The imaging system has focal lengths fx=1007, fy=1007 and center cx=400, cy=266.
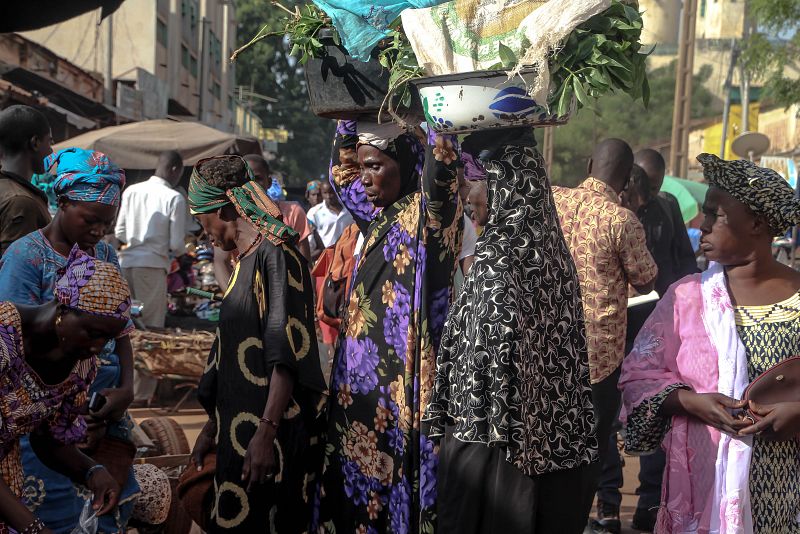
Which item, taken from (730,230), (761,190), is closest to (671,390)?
(730,230)

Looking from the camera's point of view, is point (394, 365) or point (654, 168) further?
point (654, 168)

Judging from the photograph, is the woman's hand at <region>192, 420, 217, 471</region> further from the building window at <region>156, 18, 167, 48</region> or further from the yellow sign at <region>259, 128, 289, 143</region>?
the yellow sign at <region>259, 128, 289, 143</region>

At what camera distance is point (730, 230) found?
12.7 feet

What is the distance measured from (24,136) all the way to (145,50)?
24.5 meters

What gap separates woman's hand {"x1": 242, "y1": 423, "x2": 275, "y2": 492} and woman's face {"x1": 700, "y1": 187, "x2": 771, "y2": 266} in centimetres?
189

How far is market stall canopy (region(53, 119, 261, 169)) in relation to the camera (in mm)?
12664

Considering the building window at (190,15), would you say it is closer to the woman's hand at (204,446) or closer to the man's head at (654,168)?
the man's head at (654,168)

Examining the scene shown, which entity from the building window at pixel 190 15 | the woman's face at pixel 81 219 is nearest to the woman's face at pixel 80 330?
the woman's face at pixel 81 219

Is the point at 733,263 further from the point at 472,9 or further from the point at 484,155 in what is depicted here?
the point at 472,9

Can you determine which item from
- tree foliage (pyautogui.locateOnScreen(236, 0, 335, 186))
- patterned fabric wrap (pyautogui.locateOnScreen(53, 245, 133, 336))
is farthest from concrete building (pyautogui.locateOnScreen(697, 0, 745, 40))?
patterned fabric wrap (pyautogui.locateOnScreen(53, 245, 133, 336))

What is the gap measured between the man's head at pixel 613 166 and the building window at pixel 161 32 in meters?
25.0

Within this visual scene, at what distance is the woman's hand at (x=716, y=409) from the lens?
3.67 m

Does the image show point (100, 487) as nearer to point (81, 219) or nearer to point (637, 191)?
point (81, 219)

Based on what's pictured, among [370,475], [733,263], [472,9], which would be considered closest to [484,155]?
[472,9]
